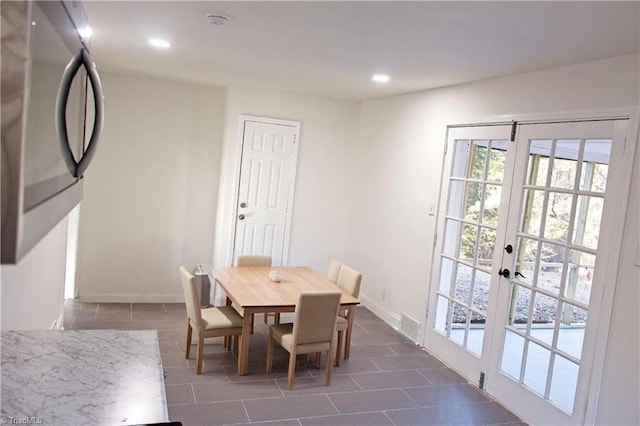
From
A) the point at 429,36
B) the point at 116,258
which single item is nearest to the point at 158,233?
the point at 116,258

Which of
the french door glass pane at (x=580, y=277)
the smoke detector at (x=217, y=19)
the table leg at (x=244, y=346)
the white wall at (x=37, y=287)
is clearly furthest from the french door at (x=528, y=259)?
the white wall at (x=37, y=287)

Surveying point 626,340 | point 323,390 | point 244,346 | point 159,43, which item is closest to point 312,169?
point 159,43

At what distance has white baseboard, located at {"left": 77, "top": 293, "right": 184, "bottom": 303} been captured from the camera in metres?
5.51

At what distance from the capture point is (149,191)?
5625 mm

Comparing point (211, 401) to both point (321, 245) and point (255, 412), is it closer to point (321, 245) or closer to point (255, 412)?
point (255, 412)

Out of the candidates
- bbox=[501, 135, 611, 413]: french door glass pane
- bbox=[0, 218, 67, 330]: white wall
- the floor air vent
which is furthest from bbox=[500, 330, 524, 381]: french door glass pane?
bbox=[0, 218, 67, 330]: white wall

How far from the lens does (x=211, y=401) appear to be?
11.2 ft

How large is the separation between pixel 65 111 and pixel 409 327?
4522mm

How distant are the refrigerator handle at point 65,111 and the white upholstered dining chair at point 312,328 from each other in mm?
2617

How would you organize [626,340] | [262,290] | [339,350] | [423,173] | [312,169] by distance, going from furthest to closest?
[312,169], [423,173], [339,350], [262,290], [626,340]

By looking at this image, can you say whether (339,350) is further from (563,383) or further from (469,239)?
(563,383)

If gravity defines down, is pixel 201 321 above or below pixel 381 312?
above

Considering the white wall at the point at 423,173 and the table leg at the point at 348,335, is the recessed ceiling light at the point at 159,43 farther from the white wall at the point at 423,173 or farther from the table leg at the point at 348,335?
the table leg at the point at 348,335

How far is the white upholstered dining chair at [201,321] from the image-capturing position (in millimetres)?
3762
